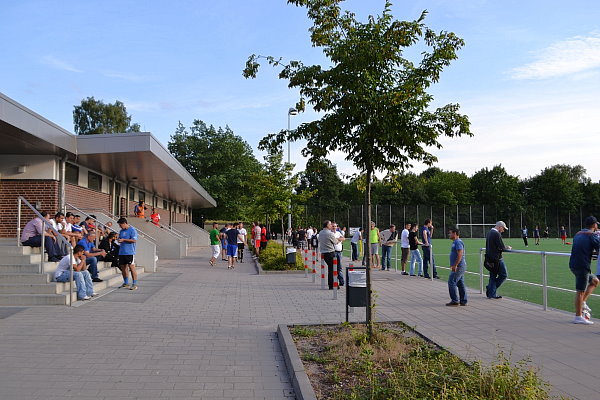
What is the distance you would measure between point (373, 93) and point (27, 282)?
845 cm

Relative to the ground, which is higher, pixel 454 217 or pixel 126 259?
pixel 454 217

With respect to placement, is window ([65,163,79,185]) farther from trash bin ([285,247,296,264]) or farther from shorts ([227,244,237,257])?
trash bin ([285,247,296,264])

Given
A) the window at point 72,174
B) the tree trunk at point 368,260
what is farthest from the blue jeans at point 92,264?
the tree trunk at point 368,260

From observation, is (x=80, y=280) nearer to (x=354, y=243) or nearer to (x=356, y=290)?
(x=356, y=290)

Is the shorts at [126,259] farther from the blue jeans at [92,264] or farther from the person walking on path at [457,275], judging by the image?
the person walking on path at [457,275]

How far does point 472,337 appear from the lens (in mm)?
7176

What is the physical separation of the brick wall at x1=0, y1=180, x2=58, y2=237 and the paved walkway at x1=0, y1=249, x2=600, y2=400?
5.12 m

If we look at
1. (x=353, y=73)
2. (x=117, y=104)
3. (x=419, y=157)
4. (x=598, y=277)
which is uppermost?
(x=117, y=104)

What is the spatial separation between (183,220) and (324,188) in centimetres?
4119

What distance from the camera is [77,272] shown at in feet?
34.5

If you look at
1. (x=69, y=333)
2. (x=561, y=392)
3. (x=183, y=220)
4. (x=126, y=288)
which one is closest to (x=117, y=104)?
(x=183, y=220)

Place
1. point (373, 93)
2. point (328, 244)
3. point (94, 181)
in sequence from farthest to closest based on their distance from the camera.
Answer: point (94, 181), point (328, 244), point (373, 93)

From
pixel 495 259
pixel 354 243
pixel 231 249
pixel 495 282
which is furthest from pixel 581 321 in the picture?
pixel 231 249

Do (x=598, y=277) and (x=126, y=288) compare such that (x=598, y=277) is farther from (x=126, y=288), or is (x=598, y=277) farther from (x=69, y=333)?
(x=126, y=288)
